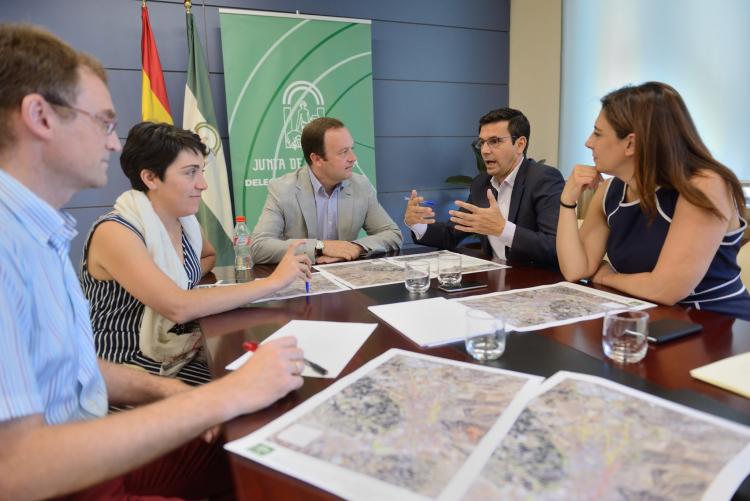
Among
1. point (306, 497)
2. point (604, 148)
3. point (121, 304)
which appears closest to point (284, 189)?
point (121, 304)

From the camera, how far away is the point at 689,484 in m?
0.60

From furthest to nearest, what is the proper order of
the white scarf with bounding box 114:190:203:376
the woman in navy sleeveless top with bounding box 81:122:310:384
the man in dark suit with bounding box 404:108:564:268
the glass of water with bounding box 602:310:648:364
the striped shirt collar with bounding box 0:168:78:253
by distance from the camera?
1. the man in dark suit with bounding box 404:108:564:268
2. the white scarf with bounding box 114:190:203:376
3. the woman in navy sleeveless top with bounding box 81:122:310:384
4. the glass of water with bounding box 602:310:648:364
5. the striped shirt collar with bounding box 0:168:78:253

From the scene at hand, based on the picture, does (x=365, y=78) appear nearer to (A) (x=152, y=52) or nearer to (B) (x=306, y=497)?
(A) (x=152, y=52)

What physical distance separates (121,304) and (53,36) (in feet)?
2.91

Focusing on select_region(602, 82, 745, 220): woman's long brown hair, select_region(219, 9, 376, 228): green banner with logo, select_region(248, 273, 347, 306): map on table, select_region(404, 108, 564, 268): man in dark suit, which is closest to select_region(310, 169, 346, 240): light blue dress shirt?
select_region(404, 108, 564, 268): man in dark suit

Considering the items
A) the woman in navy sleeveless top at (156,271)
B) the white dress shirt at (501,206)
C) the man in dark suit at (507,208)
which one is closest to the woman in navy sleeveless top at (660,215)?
the man in dark suit at (507,208)

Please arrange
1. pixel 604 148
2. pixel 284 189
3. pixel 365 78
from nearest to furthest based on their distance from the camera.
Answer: pixel 604 148 → pixel 284 189 → pixel 365 78

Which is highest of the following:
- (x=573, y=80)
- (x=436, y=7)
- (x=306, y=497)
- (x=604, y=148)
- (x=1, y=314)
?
(x=436, y=7)

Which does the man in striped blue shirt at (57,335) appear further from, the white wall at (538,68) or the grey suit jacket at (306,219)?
the white wall at (538,68)

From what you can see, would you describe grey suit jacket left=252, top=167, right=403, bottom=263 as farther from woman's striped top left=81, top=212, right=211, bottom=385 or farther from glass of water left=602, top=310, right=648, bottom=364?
glass of water left=602, top=310, right=648, bottom=364

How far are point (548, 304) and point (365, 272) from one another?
0.73 meters

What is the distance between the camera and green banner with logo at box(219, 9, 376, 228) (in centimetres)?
349

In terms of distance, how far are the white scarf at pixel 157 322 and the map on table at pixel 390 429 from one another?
801mm

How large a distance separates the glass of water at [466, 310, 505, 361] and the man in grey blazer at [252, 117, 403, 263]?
1.30 meters
